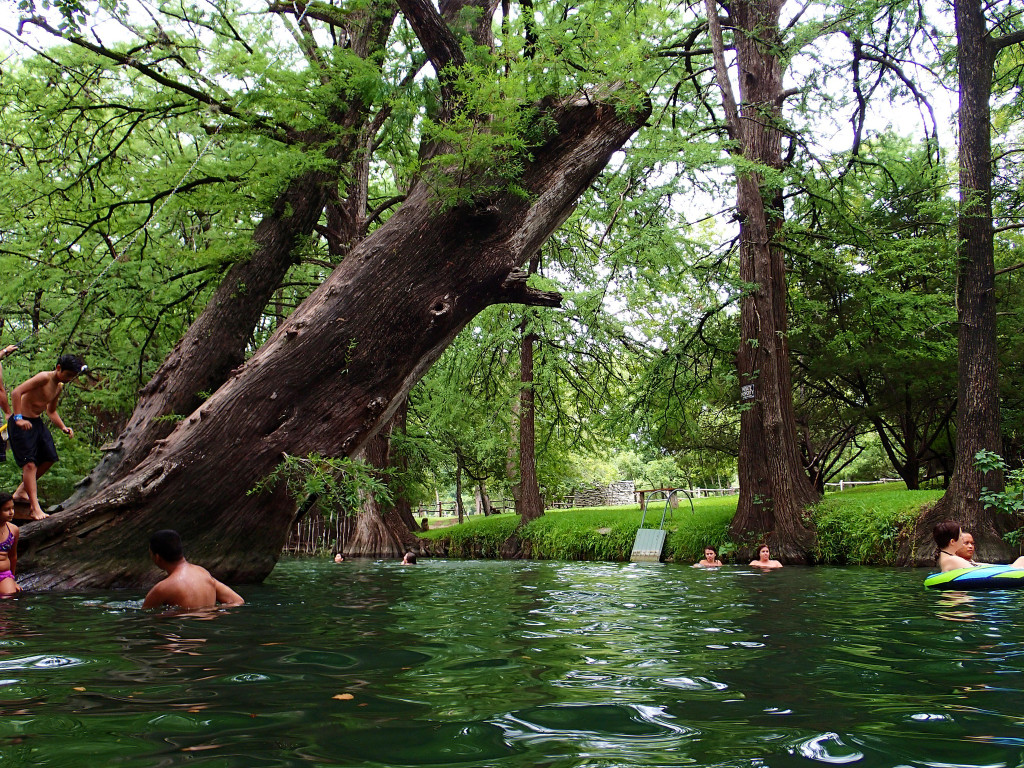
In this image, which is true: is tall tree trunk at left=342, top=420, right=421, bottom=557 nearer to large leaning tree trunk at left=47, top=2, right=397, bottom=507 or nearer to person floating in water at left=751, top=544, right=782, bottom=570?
large leaning tree trunk at left=47, top=2, right=397, bottom=507

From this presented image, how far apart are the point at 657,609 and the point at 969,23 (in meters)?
11.9

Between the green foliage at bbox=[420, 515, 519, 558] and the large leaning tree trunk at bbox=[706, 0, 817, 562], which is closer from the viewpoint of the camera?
the large leaning tree trunk at bbox=[706, 0, 817, 562]

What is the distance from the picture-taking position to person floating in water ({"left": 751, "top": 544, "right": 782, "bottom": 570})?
12359 millimetres

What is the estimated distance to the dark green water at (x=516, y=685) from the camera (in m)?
2.36

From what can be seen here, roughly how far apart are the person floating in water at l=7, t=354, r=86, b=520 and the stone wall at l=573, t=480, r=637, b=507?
35.3 meters

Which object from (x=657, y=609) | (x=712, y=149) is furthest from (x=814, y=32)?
(x=657, y=609)

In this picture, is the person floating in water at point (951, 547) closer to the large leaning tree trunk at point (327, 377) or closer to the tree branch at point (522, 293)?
the tree branch at point (522, 293)

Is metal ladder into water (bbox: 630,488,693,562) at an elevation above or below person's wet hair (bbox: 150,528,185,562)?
below

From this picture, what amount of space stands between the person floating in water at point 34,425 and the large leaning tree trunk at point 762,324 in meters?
11.2

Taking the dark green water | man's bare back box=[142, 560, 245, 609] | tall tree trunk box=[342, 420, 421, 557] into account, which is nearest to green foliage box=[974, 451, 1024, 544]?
the dark green water

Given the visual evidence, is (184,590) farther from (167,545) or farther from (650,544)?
(650,544)

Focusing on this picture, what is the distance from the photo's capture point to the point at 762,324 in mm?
14375

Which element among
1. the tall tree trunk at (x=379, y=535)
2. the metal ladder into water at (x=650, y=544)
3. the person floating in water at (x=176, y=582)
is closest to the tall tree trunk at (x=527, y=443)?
the tall tree trunk at (x=379, y=535)

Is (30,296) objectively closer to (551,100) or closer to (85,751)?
(551,100)
